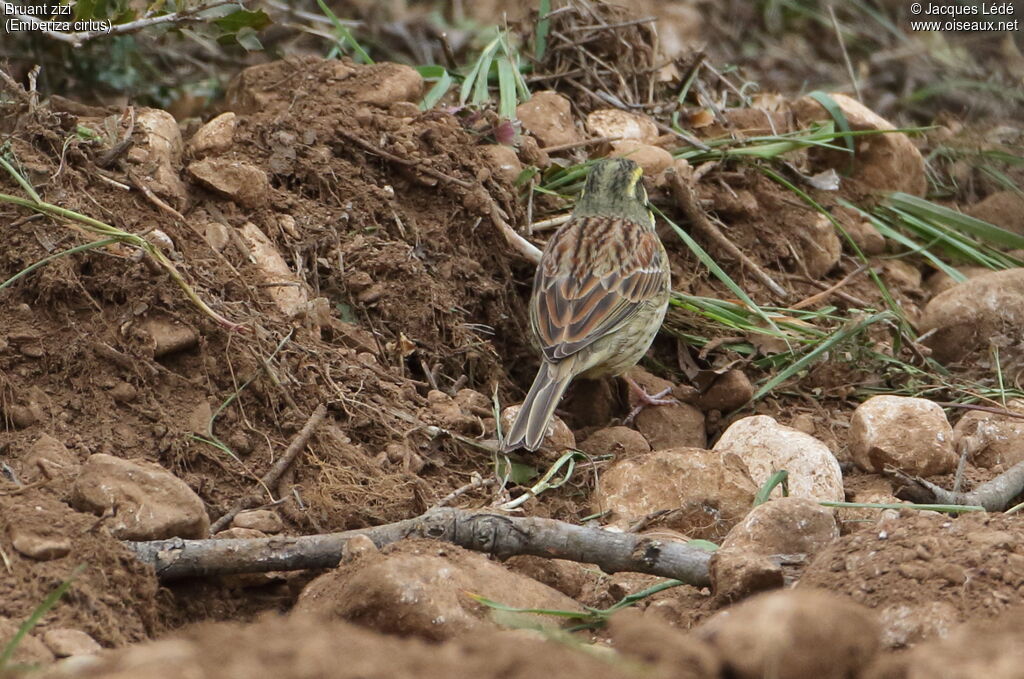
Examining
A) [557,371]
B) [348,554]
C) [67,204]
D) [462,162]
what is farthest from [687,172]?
[348,554]

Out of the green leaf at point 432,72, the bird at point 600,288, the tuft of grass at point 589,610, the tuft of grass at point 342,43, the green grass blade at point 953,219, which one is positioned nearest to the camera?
the tuft of grass at point 589,610

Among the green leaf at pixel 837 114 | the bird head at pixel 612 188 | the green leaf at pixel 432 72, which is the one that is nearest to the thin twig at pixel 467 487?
the bird head at pixel 612 188

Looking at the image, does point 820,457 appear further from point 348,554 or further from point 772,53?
point 772,53

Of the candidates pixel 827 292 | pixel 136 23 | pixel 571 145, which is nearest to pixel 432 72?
pixel 571 145

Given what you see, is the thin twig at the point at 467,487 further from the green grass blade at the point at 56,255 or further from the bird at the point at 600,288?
the green grass blade at the point at 56,255

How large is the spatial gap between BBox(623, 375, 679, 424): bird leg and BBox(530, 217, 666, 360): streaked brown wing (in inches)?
13.1

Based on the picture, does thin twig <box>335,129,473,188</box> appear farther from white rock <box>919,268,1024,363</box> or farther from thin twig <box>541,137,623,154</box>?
white rock <box>919,268,1024,363</box>

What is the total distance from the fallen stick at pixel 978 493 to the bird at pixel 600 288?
4.68ft

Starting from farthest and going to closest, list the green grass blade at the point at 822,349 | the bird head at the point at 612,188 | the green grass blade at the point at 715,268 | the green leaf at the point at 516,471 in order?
1. the bird head at the point at 612,188
2. the green grass blade at the point at 715,268
3. the green grass blade at the point at 822,349
4. the green leaf at the point at 516,471

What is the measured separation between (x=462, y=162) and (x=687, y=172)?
1.29 metres

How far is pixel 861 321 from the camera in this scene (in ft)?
19.0

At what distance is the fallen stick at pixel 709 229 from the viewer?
21.1 ft

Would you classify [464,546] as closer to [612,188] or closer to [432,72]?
[612,188]

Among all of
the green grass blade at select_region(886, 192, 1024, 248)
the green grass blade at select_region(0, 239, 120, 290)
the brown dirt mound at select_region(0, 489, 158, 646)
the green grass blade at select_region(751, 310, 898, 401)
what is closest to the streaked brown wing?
the green grass blade at select_region(751, 310, 898, 401)
